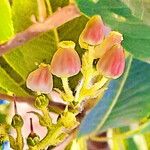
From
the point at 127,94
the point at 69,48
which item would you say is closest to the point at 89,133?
the point at 127,94

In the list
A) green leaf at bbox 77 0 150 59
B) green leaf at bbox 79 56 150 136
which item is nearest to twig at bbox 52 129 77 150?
green leaf at bbox 79 56 150 136

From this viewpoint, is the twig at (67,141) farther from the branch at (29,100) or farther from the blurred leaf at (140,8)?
the blurred leaf at (140,8)

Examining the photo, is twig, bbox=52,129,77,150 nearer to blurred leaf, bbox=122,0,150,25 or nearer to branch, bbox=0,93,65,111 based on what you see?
branch, bbox=0,93,65,111

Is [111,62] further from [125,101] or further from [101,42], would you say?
[125,101]

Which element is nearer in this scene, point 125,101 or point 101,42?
point 101,42

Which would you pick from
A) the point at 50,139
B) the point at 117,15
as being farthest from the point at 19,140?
the point at 117,15

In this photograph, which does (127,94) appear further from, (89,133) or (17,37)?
(17,37)

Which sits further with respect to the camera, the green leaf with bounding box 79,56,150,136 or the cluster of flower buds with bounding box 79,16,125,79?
the green leaf with bounding box 79,56,150,136
